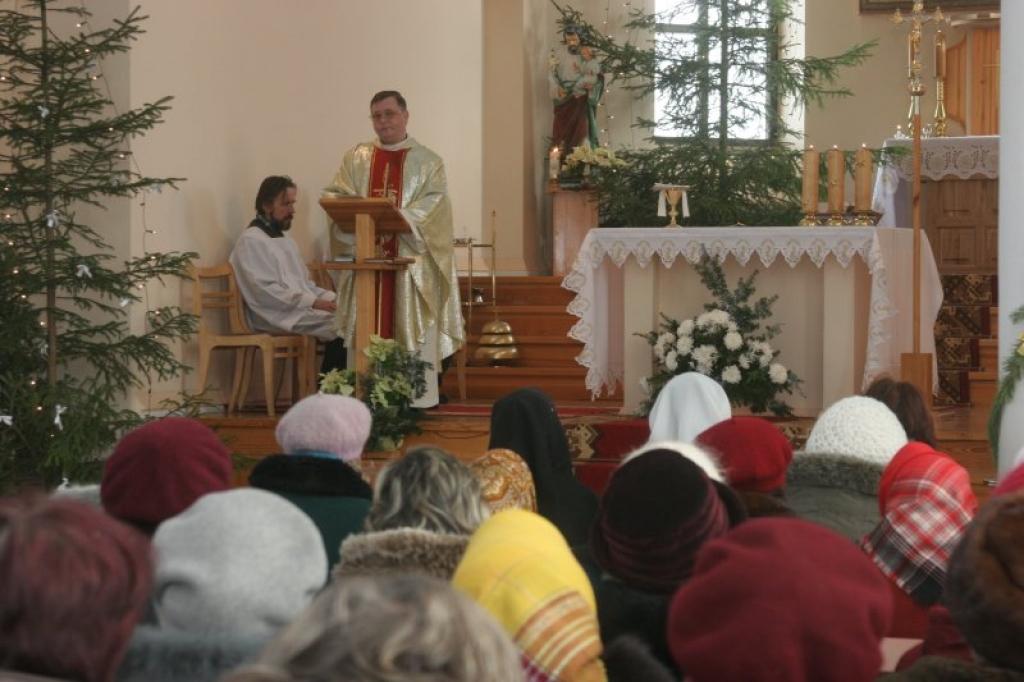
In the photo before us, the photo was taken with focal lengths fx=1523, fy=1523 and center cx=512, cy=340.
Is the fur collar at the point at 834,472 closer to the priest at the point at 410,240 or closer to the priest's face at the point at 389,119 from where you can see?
the priest at the point at 410,240

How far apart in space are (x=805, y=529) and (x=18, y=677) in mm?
1035

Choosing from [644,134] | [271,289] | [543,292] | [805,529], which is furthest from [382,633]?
[644,134]

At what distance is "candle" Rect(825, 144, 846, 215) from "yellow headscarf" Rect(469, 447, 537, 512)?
6.06 m

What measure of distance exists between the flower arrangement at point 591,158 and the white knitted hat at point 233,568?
36.6 ft

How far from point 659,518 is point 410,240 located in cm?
753

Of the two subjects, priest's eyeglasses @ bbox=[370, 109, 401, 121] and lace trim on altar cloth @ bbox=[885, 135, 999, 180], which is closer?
priest's eyeglasses @ bbox=[370, 109, 401, 121]

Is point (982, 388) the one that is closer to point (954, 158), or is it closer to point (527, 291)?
point (954, 158)

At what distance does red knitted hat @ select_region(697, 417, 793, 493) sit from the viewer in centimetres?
391

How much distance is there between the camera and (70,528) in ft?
→ 6.05

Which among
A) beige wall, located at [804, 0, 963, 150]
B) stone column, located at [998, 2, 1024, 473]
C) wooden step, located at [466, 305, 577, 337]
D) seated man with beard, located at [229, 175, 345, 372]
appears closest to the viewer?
stone column, located at [998, 2, 1024, 473]

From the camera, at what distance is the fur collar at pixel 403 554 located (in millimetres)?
2857

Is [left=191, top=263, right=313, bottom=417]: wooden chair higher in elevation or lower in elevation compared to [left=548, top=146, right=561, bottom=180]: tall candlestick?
lower

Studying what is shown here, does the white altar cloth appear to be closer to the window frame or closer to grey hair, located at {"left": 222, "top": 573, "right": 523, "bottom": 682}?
the window frame

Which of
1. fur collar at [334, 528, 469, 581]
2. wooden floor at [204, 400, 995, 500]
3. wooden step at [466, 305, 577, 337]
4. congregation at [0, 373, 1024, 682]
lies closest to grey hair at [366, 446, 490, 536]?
congregation at [0, 373, 1024, 682]
